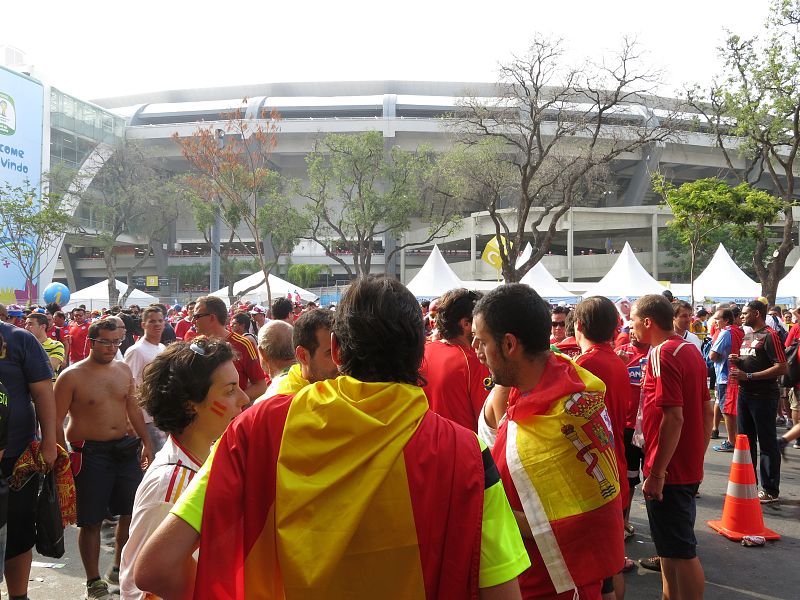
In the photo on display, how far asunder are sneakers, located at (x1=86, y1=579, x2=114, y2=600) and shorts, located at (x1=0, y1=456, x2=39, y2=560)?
597 millimetres

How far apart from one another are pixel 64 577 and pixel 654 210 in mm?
45782

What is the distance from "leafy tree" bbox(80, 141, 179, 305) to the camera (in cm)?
4400

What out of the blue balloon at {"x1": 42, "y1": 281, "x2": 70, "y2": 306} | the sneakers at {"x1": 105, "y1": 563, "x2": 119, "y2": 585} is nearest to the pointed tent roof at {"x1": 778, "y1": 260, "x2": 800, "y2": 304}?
the sneakers at {"x1": 105, "y1": 563, "x2": 119, "y2": 585}

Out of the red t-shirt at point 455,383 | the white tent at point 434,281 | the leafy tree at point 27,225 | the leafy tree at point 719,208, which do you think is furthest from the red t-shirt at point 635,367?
the leafy tree at point 27,225

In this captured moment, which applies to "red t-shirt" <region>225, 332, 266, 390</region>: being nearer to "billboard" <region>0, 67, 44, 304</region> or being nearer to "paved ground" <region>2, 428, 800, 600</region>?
"paved ground" <region>2, 428, 800, 600</region>

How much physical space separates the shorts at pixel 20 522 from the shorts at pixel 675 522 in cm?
351

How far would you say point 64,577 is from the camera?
4852 mm

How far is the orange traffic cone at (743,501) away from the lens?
548 cm

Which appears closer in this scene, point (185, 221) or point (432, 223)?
point (432, 223)

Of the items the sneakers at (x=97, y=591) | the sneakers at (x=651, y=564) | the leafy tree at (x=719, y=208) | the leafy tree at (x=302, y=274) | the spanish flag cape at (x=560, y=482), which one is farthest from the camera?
the leafy tree at (x=302, y=274)

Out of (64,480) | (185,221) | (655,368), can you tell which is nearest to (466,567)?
(655,368)

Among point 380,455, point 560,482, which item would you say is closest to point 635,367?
point 560,482

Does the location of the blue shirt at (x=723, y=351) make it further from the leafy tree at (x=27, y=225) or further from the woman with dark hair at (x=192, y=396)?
the leafy tree at (x=27, y=225)

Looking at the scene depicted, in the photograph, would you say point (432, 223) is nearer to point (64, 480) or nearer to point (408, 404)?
point (64, 480)
